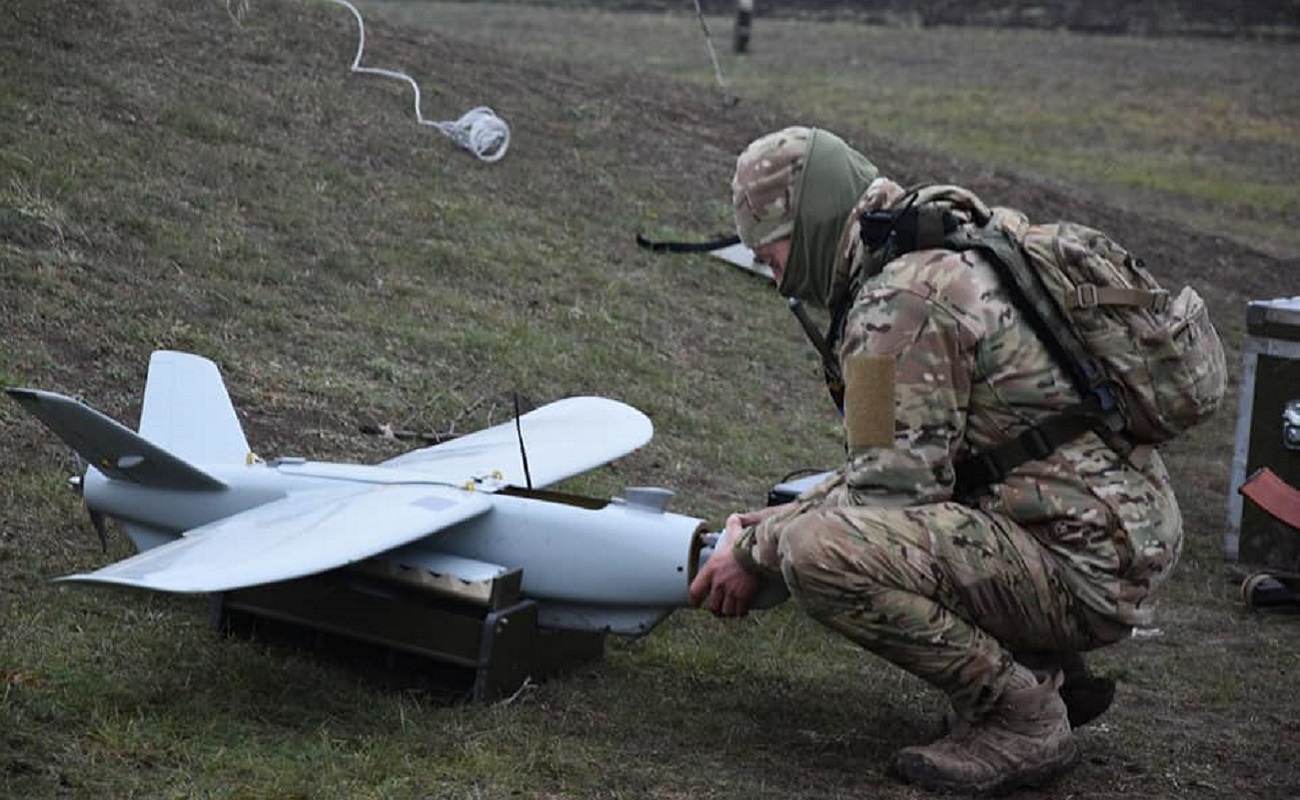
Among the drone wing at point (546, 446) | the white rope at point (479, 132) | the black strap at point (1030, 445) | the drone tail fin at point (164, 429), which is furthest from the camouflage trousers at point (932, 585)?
the white rope at point (479, 132)

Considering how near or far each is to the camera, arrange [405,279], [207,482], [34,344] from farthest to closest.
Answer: [405,279], [34,344], [207,482]

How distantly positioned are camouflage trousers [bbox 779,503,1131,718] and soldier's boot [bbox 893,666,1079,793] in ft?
0.29

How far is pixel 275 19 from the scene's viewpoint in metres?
11.5

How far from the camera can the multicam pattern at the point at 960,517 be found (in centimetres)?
412

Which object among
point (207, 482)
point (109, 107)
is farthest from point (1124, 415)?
point (109, 107)

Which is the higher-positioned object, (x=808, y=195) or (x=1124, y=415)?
(x=808, y=195)

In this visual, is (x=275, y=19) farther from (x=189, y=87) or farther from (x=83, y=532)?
(x=83, y=532)

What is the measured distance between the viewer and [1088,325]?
4191 millimetres

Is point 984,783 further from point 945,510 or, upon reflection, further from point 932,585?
point 945,510

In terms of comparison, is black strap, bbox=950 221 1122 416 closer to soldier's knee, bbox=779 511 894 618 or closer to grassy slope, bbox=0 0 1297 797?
soldier's knee, bbox=779 511 894 618

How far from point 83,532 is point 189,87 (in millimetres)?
4931

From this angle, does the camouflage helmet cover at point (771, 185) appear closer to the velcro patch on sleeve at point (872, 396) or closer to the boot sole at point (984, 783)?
the velcro patch on sleeve at point (872, 396)

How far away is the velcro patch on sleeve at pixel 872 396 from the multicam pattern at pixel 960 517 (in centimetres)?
3

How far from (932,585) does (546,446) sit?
5.52 feet
